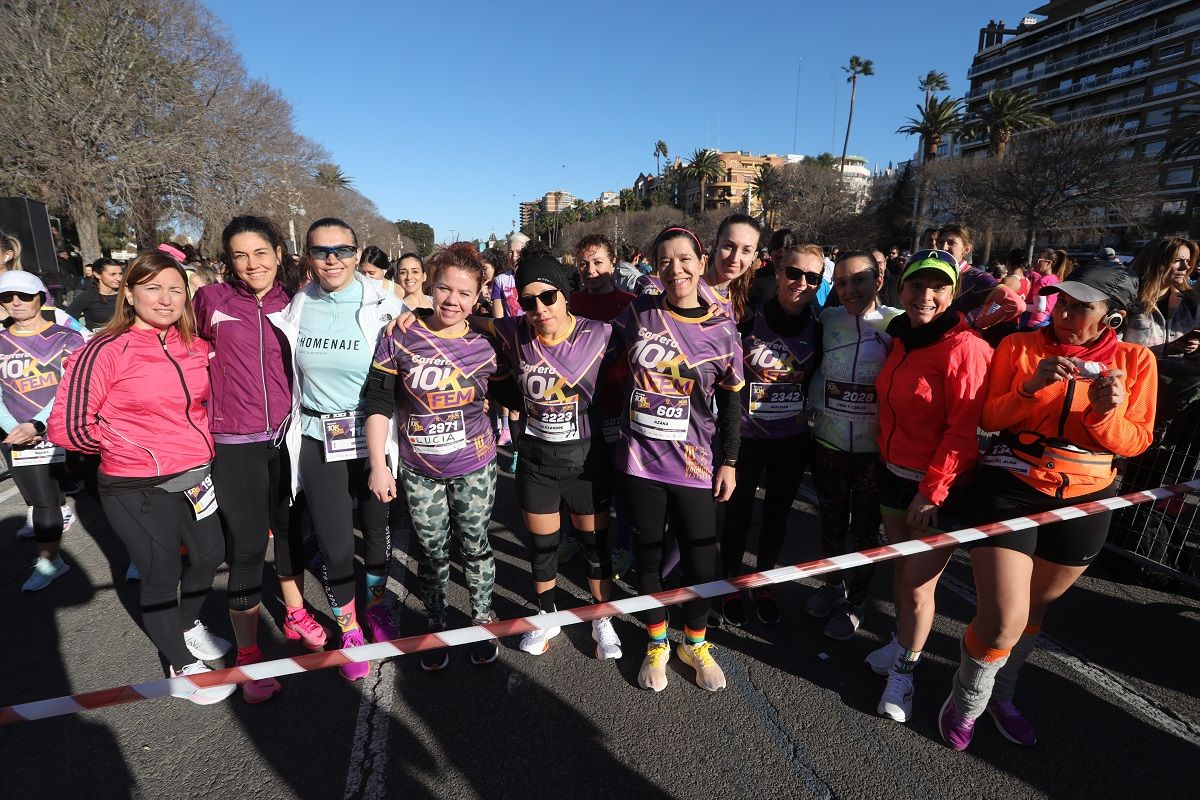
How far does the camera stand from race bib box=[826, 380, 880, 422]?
3.07 metres

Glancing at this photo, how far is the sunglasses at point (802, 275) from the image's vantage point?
121 inches

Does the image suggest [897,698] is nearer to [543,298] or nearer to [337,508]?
[543,298]

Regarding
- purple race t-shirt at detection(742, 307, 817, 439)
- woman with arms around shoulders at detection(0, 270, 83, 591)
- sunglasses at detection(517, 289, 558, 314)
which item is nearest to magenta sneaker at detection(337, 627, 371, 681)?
sunglasses at detection(517, 289, 558, 314)

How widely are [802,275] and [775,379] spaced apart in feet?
1.87

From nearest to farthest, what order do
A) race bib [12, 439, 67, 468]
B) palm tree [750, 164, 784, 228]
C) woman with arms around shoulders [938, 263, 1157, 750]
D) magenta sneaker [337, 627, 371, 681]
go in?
woman with arms around shoulders [938, 263, 1157, 750]
magenta sneaker [337, 627, 371, 681]
race bib [12, 439, 67, 468]
palm tree [750, 164, 784, 228]

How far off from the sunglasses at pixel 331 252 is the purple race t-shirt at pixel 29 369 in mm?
2057

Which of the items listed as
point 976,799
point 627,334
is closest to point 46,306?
point 627,334

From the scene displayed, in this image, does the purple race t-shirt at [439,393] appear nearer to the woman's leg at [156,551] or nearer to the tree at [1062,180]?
the woman's leg at [156,551]

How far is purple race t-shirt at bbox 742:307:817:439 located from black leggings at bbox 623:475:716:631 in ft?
1.98

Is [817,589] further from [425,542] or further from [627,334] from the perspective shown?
[425,542]

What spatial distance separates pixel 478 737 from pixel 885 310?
3.04 m

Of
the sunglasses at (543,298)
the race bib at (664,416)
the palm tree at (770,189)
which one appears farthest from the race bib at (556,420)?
the palm tree at (770,189)

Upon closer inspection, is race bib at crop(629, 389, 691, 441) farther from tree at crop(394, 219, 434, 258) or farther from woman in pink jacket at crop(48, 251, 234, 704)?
tree at crop(394, 219, 434, 258)

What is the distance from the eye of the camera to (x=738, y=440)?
2.95 m
